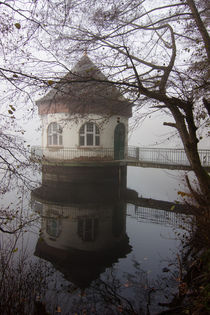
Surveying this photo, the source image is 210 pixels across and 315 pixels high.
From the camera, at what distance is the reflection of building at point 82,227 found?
252 inches

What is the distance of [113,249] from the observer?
7469 mm

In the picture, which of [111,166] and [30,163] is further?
[111,166]

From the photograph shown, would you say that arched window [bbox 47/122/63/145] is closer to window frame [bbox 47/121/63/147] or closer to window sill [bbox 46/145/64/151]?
window frame [bbox 47/121/63/147]

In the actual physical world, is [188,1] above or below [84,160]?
above

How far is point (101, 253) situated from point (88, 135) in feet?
38.3

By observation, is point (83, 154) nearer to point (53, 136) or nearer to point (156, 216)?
point (53, 136)

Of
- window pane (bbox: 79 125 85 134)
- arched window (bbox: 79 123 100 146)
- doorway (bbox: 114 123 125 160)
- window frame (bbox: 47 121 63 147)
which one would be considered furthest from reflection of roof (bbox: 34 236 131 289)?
window frame (bbox: 47 121 63 147)

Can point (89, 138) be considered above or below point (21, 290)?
above

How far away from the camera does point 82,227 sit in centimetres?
952

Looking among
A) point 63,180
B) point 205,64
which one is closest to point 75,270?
point 205,64

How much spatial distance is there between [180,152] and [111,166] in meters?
4.78

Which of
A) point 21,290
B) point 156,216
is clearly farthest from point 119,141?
point 21,290

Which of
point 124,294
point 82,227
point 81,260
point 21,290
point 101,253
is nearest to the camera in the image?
point 21,290

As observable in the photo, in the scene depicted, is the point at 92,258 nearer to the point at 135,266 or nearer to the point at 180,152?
the point at 135,266
